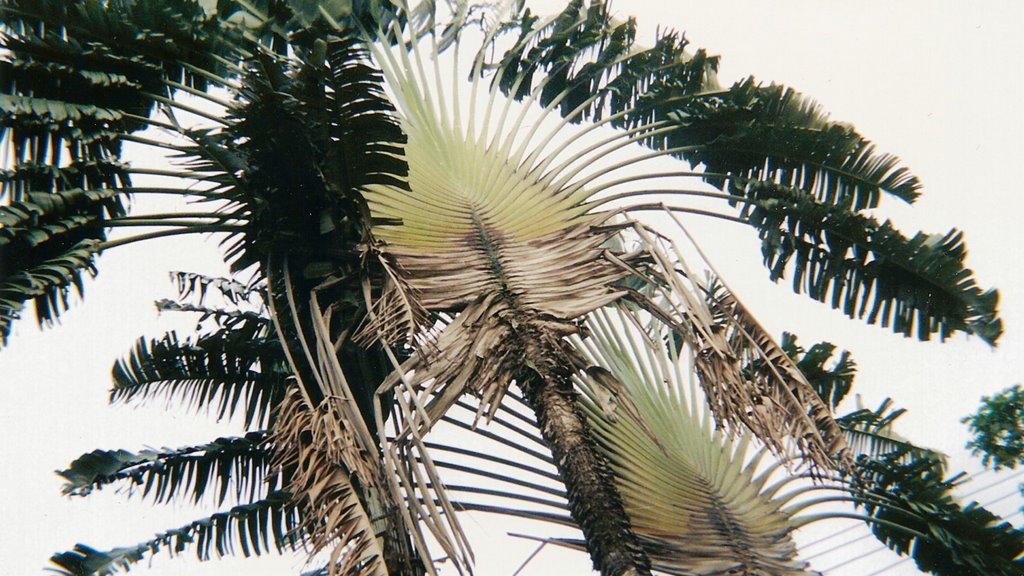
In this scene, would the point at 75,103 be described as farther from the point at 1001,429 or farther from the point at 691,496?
the point at 1001,429

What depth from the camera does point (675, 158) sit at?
18.7 feet

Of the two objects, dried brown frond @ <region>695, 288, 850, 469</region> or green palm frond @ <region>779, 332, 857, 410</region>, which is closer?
dried brown frond @ <region>695, 288, 850, 469</region>

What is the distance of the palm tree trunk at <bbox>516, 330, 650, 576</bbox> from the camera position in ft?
10.2

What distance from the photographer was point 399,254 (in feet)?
12.5

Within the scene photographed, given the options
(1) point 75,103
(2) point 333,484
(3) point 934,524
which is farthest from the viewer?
(3) point 934,524

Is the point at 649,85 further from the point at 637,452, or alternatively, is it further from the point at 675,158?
the point at 637,452

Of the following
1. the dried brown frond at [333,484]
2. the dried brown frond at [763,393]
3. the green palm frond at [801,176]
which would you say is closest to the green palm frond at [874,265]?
the green palm frond at [801,176]

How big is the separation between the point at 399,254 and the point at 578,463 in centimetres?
125

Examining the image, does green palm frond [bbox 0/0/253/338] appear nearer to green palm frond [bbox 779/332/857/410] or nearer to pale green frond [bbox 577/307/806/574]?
pale green frond [bbox 577/307/806/574]

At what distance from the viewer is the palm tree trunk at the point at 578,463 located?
10.2ft

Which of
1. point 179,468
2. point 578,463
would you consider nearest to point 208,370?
point 179,468

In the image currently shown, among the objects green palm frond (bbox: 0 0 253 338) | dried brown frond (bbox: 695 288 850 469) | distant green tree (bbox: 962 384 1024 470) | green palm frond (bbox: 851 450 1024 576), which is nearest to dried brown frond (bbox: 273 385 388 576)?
green palm frond (bbox: 0 0 253 338)

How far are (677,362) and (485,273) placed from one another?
201 cm

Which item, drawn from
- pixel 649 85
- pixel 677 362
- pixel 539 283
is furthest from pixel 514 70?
pixel 539 283
